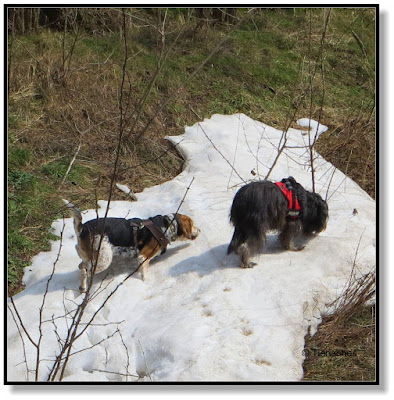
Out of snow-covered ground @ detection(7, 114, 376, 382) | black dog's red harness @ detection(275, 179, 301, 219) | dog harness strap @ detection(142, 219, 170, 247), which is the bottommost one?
snow-covered ground @ detection(7, 114, 376, 382)

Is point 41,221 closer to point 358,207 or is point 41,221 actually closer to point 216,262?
point 216,262

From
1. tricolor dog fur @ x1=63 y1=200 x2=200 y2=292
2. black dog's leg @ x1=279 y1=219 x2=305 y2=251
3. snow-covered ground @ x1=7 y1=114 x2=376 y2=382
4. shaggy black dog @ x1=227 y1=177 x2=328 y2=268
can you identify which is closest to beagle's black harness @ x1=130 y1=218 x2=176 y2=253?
tricolor dog fur @ x1=63 y1=200 x2=200 y2=292

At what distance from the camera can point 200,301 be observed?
519 cm

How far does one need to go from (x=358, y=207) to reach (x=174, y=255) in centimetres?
237

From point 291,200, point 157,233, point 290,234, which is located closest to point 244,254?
point 290,234

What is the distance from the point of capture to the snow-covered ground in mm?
4500

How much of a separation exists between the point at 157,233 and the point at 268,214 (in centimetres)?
110

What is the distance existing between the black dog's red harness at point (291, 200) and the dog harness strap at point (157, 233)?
48.6 inches

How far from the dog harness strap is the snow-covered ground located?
0.91ft

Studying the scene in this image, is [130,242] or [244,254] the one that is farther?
[130,242]

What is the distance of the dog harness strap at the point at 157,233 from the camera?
5711 mm

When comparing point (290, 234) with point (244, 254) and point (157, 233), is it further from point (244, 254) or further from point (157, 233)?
point (157, 233)

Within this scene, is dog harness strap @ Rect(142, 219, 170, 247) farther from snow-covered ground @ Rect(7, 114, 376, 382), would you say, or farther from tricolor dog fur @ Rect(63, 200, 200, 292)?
snow-covered ground @ Rect(7, 114, 376, 382)

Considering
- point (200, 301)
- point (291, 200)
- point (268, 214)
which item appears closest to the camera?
point (200, 301)
